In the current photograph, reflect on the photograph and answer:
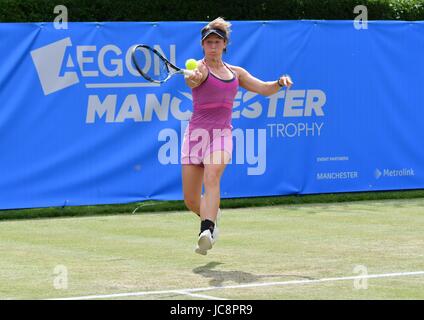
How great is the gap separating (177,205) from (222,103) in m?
4.66

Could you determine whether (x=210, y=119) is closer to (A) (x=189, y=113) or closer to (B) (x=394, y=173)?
(A) (x=189, y=113)

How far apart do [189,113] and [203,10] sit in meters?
2.68

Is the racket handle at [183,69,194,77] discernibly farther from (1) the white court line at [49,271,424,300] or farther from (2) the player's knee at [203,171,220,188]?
(1) the white court line at [49,271,424,300]

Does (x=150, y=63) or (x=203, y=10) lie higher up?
(x=203, y=10)

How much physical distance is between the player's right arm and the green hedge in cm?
575

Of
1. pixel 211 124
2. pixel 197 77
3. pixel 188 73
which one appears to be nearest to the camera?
pixel 188 73

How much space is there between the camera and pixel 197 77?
29.6 ft

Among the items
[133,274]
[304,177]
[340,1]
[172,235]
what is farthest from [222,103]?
[340,1]

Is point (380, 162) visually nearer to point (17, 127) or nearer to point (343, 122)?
point (343, 122)

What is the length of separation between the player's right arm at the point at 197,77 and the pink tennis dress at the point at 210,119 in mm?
69

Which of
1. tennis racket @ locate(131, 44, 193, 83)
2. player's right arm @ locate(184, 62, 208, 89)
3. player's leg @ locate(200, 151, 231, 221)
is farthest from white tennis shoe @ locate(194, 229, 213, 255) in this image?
tennis racket @ locate(131, 44, 193, 83)

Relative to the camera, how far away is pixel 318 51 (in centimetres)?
1448

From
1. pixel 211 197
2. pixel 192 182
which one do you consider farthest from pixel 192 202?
pixel 211 197

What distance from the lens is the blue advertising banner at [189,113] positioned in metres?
12.9
